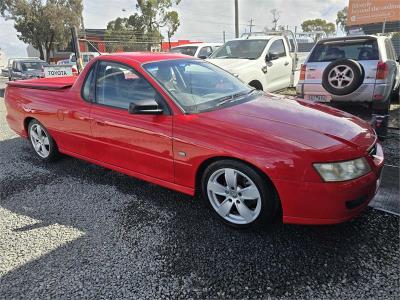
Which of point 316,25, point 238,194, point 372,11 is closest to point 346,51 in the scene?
point 238,194

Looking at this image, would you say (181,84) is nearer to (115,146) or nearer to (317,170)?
(115,146)

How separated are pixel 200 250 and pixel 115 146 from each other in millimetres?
1522

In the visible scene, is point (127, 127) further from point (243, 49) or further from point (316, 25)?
point (316, 25)

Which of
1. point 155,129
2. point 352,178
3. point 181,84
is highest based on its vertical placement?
point 181,84

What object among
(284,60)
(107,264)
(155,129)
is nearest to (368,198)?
(155,129)

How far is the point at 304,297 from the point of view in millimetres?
2205

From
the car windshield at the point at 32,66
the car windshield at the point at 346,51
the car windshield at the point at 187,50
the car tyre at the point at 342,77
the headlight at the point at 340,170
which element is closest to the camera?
the headlight at the point at 340,170

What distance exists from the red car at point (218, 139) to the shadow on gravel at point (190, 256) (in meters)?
0.26

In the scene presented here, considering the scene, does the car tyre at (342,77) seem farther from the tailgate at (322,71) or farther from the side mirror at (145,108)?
the side mirror at (145,108)

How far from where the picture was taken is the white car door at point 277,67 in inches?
318

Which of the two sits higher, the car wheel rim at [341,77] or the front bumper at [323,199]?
the car wheel rim at [341,77]

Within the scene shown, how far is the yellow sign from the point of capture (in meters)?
25.2

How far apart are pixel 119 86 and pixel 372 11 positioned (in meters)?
28.8

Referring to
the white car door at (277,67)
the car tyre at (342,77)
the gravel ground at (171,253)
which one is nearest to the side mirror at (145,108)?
the gravel ground at (171,253)
